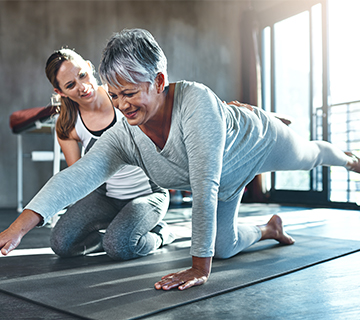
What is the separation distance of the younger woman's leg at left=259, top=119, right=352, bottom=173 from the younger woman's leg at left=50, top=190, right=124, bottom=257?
2.16 feet

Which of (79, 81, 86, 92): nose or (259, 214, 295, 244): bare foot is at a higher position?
(79, 81, 86, 92): nose

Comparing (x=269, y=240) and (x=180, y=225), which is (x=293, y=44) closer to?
(x=180, y=225)

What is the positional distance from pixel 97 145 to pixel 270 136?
58cm

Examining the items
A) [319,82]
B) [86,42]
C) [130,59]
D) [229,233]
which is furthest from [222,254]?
[86,42]

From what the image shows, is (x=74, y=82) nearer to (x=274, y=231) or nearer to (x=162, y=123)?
(x=162, y=123)

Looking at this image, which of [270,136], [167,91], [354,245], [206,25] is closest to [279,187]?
[206,25]

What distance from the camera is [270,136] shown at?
1345mm

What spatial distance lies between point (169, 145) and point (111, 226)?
54 cm

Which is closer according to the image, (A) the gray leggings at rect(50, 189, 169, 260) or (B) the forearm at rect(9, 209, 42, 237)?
(B) the forearm at rect(9, 209, 42, 237)

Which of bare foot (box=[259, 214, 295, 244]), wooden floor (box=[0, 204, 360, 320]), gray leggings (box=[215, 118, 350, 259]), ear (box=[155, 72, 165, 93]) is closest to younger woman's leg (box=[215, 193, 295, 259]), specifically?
gray leggings (box=[215, 118, 350, 259])

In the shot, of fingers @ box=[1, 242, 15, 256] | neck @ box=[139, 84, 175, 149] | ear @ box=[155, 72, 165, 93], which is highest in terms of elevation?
ear @ box=[155, 72, 165, 93]

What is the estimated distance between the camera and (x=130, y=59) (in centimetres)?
100

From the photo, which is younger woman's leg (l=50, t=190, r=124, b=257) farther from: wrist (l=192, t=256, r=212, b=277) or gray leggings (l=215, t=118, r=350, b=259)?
wrist (l=192, t=256, r=212, b=277)

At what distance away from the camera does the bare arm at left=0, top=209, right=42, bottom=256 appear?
93 centimetres
